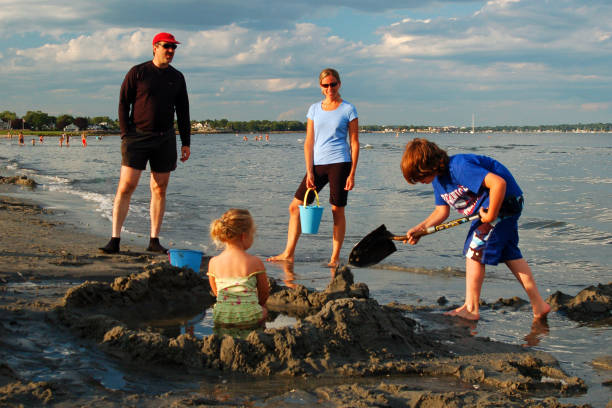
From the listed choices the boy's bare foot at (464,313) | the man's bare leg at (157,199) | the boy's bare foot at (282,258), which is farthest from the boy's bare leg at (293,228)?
the boy's bare foot at (464,313)

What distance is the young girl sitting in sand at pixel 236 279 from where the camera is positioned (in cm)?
346

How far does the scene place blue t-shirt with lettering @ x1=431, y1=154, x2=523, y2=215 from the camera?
3918 millimetres

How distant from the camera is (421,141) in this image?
156 inches

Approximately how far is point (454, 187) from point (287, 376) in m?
1.96

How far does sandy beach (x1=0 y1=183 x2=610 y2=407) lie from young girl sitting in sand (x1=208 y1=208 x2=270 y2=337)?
0.26 metres

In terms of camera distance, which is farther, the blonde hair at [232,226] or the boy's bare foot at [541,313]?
the boy's bare foot at [541,313]

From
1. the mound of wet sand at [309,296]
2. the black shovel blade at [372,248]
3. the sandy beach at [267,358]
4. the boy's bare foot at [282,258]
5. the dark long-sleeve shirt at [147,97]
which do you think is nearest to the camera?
the sandy beach at [267,358]

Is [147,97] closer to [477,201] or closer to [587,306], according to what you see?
[477,201]

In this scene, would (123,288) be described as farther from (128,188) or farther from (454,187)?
(454,187)

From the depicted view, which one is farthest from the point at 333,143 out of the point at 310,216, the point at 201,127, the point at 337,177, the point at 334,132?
the point at 201,127

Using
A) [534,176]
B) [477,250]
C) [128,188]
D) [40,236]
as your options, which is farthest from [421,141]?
[534,176]

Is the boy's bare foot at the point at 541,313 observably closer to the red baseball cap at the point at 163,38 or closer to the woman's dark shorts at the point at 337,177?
the woman's dark shorts at the point at 337,177

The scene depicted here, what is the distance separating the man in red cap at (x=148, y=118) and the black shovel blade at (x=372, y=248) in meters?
2.25

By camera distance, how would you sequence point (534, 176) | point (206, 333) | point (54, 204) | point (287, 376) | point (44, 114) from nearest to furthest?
point (287, 376)
point (206, 333)
point (54, 204)
point (534, 176)
point (44, 114)
